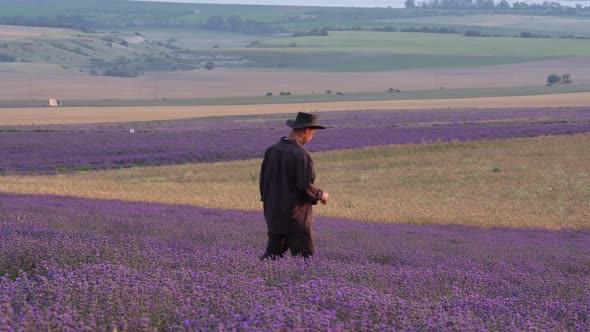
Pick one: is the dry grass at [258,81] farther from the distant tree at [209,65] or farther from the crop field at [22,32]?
the crop field at [22,32]

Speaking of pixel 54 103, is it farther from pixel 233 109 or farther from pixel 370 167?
pixel 370 167

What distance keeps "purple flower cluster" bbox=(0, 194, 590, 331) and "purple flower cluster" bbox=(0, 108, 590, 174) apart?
2080cm

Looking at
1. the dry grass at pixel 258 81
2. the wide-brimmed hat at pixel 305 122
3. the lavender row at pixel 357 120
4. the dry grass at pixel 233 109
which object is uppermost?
the wide-brimmed hat at pixel 305 122

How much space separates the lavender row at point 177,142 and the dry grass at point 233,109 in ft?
51.3

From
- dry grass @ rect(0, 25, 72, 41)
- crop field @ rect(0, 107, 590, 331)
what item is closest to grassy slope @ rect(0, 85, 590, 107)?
crop field @ rect(0, 107, 590, 331)

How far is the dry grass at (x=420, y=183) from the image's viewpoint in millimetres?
17344

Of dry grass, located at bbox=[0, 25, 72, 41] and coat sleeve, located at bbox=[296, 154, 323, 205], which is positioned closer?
coat sleeve, located at bbox=[296, 154, 323, 205]

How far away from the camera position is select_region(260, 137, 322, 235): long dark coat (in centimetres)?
793

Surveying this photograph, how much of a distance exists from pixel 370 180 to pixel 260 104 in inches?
2166

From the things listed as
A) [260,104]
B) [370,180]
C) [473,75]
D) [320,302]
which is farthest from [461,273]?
[473,75]

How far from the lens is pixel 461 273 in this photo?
7.42m

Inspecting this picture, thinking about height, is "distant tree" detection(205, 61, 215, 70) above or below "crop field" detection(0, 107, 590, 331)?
below

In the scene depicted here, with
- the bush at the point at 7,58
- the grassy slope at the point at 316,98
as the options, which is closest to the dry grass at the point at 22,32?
the bush at the point at 7,58

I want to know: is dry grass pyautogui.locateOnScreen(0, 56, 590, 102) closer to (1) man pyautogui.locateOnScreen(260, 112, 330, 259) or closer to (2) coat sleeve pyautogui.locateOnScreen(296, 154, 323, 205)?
(1) man pyautogui.locateOnScreen(260, 112, 330, 259)
